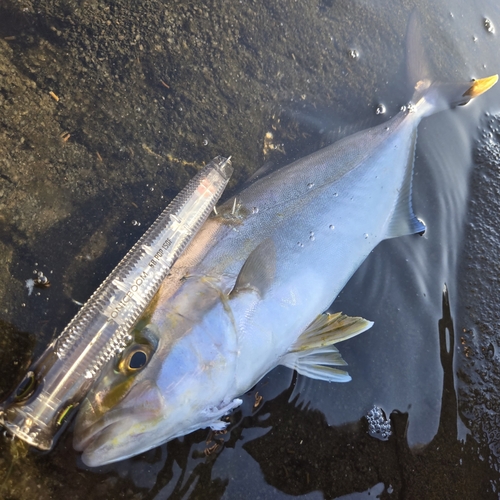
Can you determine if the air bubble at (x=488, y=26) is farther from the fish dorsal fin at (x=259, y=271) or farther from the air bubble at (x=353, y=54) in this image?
the fish dorsal fin at (x=259, y=271)

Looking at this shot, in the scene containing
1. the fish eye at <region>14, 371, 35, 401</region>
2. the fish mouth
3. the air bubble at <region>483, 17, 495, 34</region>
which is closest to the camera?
the fish mouth

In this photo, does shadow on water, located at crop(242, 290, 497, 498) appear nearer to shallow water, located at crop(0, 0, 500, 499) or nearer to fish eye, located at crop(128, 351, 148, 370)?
shallow water, located at crop(0, 0, 500, 499)

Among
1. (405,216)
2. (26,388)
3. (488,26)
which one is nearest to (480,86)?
(405,216)

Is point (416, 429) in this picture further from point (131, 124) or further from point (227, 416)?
point (131, 124)

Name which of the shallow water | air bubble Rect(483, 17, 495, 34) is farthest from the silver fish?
air bubble Rect(483, 17, 495, 34)

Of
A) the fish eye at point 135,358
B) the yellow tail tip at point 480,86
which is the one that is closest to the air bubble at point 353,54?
the yellow tail tip at point 480,86

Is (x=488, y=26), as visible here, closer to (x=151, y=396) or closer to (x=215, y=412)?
(x=215, y=412)
